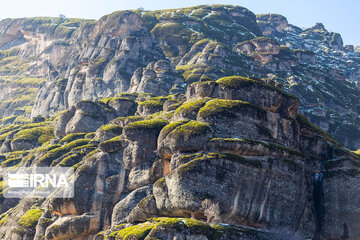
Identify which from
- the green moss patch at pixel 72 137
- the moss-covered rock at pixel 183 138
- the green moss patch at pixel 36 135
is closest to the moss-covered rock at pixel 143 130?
the moss-covered rock at pixel 183 138

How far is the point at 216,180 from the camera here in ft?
194

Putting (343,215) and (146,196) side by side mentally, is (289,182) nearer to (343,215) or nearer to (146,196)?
(343,215)

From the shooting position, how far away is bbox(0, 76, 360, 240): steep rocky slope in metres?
58.8

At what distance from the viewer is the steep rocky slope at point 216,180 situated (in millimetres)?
58844

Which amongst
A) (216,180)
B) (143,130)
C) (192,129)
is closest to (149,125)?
(143,130)

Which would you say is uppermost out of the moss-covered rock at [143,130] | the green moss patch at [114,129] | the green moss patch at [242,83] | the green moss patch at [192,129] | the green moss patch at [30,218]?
the green moss patch at [242,83]

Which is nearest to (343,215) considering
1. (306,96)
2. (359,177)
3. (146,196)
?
(359,177)

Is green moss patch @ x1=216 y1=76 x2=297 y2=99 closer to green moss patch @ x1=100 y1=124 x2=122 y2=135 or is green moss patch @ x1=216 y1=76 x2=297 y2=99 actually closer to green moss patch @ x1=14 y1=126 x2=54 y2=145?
green moss patch @ x1=100 y1=124 x2=122 y2=135

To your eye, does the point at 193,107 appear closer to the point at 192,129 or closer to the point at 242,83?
the point at 192,129

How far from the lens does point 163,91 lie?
172 meters

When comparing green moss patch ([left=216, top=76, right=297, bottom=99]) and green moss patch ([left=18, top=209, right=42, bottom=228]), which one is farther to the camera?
green moss patch ([left=18, top=209, right=42, bottom=228])

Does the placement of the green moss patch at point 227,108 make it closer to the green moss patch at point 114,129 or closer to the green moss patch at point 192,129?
the green moss patch at point 192,129

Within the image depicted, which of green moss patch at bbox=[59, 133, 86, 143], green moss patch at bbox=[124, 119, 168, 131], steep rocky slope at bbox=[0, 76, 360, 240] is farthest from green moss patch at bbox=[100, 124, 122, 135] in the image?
green moss patch at bbox=[59, 133, 86, 143]

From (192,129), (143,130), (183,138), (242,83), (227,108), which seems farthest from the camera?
(143,130)
